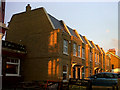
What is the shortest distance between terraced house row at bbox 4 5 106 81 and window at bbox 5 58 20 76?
0.80 ft

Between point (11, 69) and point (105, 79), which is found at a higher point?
point (11, 69)

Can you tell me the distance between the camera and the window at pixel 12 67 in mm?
18438

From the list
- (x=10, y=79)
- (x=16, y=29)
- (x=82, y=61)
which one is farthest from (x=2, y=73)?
(x=82, y=61)

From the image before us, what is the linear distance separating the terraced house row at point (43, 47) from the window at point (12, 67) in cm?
24

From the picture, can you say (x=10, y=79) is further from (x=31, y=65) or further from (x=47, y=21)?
(x=47, y=21)

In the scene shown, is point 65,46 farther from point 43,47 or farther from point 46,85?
point 46,85

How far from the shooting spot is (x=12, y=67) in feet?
63.2

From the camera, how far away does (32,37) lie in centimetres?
2167

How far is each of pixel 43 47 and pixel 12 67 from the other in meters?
4.52

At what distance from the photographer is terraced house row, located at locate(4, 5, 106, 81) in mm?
19516

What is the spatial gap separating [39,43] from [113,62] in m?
39.1

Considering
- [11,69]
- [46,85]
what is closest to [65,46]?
[11,69]

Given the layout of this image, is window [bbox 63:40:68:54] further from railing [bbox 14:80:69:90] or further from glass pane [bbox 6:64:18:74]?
railing [bbox 14:80:69:90]

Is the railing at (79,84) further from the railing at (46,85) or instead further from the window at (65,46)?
the window at (65,46)
